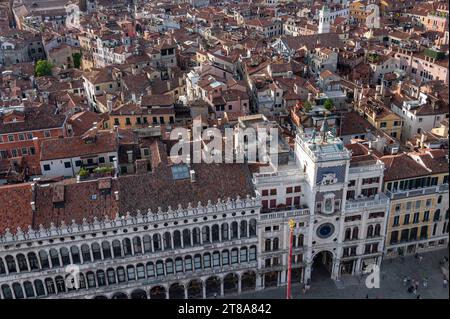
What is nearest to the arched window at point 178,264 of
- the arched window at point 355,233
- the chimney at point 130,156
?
the chimney at point 130,156

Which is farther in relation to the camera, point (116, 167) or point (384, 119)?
point (384, 119)

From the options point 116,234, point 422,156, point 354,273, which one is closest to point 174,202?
point 116,234

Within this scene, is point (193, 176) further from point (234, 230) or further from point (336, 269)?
point (336, 269)

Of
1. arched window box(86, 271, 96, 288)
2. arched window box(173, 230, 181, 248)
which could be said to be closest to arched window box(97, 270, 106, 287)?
arched window box(86, 271, 96, 288)

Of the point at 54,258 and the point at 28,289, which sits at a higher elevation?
the point at 54,258

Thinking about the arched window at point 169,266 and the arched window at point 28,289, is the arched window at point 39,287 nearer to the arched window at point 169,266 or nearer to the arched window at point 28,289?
the arched window at point 28,289

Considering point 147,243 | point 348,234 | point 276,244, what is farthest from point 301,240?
point 147,243
